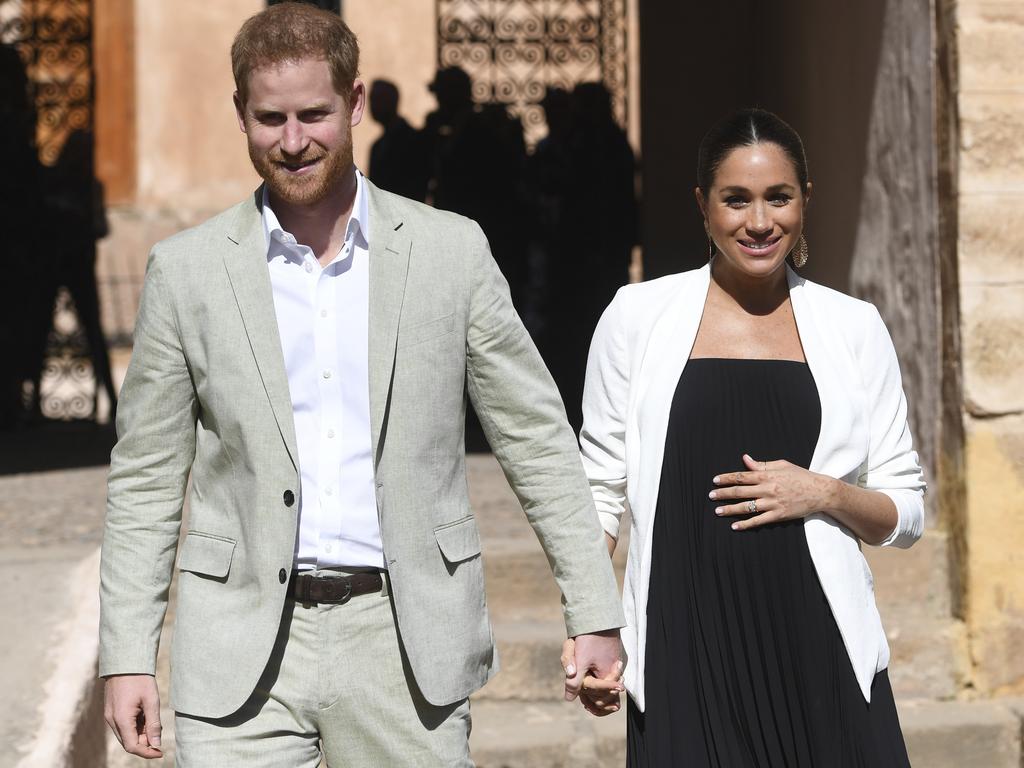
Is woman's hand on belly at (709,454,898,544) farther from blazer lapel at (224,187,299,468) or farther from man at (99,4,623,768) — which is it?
blazer lapel at (224,187,299,468)

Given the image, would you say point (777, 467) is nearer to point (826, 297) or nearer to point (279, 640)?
point (826, 297)

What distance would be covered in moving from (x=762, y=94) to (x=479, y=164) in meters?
1.89

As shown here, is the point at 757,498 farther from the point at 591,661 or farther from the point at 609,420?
the point at 591,661

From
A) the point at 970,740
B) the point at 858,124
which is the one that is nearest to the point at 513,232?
the point at 858,124

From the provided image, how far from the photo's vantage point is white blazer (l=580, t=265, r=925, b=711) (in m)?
3.25

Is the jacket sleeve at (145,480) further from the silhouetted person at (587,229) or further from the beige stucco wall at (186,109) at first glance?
the beige stucco wall at (186,109)

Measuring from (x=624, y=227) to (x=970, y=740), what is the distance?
202 inches

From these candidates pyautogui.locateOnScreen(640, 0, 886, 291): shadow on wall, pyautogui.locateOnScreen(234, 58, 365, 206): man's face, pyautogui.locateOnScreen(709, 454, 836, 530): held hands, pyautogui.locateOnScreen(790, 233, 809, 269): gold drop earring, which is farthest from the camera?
pyautogui.locateOnScreen(640, 0, 886, 291): shadow on wall

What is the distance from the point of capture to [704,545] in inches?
129

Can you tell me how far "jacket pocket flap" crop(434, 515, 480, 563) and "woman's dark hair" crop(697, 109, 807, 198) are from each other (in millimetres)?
895

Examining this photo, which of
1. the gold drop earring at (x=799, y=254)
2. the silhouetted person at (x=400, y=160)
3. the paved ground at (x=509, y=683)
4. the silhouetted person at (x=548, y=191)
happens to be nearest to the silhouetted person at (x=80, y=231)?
the silhouetted person at (x=400, y=160)

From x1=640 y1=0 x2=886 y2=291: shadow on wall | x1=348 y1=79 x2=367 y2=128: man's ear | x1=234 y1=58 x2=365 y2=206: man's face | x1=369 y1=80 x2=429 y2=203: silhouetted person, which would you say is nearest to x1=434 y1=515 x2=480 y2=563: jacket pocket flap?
x1=234 y1=58 x2=365 y2=206: man's face

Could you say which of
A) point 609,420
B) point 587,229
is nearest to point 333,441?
point 609,420

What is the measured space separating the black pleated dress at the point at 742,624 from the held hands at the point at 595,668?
0.84ft
